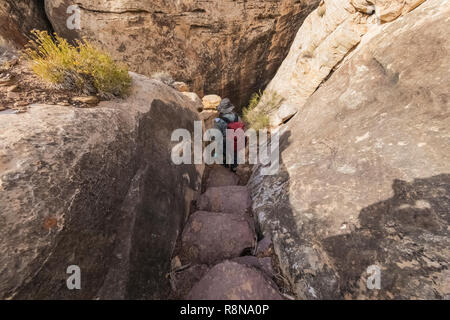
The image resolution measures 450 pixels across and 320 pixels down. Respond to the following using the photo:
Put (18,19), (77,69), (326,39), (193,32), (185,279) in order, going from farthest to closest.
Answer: (193,32) < (18,19) < (326,39) < (77,69) < (185,279)

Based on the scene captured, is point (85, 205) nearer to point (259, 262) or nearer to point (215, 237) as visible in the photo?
point (215, 237)

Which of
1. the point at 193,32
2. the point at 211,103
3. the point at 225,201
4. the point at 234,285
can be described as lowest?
the point at 234,285

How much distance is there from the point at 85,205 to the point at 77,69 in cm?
229

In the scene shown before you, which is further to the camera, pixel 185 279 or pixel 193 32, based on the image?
pixel 193 32

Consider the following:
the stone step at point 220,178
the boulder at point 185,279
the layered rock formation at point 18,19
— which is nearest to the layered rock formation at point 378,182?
the boulder at point 185,279

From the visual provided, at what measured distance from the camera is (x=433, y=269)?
68.6 inches

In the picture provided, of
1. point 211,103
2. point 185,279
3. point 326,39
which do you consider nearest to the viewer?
point 185,279

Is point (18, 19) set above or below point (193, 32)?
below

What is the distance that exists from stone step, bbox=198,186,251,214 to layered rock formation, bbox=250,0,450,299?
241 millimetres

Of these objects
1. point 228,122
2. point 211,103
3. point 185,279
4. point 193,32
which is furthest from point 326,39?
point 185,279

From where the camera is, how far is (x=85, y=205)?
6.02ft

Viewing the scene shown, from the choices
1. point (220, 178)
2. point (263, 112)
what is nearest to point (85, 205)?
point (220, 178)

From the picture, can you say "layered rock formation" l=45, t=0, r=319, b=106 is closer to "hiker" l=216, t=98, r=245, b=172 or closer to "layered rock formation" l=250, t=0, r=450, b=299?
"hiker" l=216, t=98, r=245, b=172
